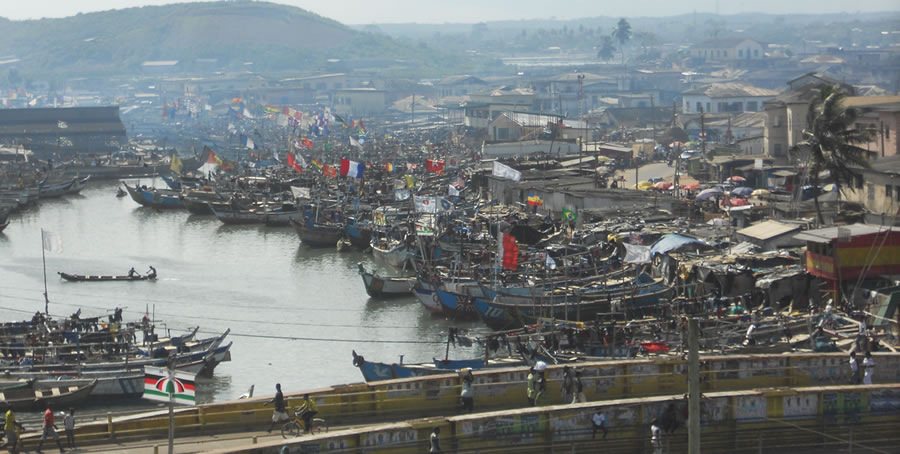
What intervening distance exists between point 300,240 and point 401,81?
77263mm

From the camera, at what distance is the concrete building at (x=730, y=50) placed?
406 ft

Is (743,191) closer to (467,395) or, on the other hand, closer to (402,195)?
(402,195)

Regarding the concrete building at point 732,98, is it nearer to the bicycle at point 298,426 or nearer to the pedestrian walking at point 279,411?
the bicycle at point 298,426

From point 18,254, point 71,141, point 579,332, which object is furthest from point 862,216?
point 71,141

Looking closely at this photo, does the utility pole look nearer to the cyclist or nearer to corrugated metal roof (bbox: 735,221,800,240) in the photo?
the cyclist

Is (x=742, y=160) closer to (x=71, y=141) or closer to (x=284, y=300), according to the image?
(x=284, y=300)

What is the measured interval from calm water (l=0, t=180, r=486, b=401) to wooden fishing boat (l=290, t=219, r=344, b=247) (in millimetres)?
314

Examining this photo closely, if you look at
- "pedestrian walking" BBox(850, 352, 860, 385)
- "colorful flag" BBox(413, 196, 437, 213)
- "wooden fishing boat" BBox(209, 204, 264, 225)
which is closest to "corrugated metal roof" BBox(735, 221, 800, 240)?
"colorful flag" BBox(413, 196, 437, 213)

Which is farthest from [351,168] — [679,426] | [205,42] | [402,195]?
[205,42]

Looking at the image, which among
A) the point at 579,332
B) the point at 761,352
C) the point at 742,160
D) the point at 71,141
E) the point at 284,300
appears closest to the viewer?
the point at 761,352

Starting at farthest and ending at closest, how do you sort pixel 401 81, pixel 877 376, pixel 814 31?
pixel 814 31 → pixel 401 81 → pixel 877 376

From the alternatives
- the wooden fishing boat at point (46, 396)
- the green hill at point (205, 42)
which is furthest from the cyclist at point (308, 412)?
the green hill at point (205, 42)

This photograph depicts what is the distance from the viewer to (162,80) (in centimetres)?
12769

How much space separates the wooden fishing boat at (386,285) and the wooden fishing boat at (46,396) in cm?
856
